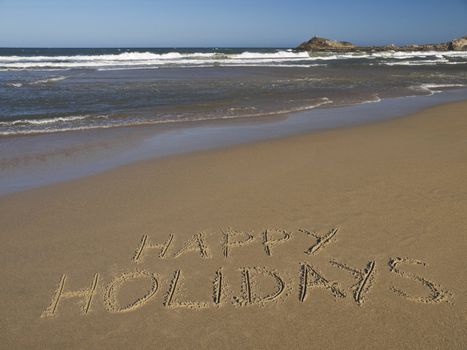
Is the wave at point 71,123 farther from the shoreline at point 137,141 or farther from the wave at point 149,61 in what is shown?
the wave at point 149,61

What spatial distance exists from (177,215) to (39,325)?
1873mm

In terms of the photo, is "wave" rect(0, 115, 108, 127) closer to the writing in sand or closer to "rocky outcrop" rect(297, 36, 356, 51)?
the writing in sand

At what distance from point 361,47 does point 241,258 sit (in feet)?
287

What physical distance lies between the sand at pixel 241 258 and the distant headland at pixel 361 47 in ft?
246

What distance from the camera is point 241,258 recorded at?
3533 millimetres

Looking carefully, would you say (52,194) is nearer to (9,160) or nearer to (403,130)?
(9,160)

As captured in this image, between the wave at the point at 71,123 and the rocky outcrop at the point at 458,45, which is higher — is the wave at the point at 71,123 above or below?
below

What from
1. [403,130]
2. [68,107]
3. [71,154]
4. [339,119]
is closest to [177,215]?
[71,154]

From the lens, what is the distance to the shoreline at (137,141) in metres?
5.96

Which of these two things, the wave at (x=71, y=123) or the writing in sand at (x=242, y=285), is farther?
the wave at (x=71, y=123)

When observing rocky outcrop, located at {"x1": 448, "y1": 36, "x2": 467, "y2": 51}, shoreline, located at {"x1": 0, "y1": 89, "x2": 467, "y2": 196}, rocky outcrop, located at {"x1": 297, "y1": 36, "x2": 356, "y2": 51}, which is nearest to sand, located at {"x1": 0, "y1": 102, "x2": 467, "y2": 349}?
shoreline, located at {"x1": 0, "y1": 89, "x2": 467, "y2": 196}

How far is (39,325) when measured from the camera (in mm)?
2725

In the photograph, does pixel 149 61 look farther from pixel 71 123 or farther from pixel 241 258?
pixel 241 258

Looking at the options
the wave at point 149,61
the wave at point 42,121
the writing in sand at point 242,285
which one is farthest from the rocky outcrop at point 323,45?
the writing in sand at point 242,285
